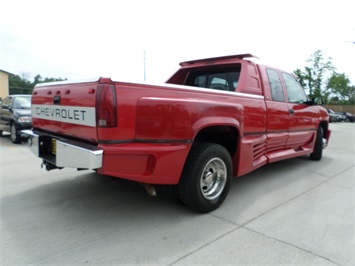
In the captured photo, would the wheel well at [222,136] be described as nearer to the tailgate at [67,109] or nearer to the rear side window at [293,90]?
the tailgate at [67,109]

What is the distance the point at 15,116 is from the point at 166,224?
7.75 metres

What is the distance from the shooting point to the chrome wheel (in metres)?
3.49

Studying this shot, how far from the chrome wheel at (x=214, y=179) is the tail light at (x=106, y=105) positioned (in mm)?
1350

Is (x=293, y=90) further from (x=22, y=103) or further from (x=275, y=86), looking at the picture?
(x=22, y=103)

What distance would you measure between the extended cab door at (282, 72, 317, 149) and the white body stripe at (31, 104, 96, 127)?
12.2 ft

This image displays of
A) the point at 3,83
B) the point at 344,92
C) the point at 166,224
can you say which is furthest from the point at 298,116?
the point at 344,92

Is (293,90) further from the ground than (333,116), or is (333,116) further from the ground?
(293,90)

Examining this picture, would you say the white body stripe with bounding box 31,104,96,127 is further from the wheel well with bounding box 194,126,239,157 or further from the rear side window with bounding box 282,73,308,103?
the rear side window with bounding box 282,73,308,103

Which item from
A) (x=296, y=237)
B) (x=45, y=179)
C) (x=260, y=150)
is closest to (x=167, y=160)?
(x=296, y=237)

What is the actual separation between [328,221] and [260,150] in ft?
4.64

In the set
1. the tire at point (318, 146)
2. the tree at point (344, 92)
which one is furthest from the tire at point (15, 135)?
the tree at point (344, 92)

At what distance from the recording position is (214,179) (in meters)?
3.63

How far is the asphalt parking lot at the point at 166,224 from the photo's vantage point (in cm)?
255

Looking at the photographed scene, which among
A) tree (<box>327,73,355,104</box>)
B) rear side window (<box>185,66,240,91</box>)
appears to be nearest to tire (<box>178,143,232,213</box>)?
rear side window (<box>185,66,240,91</box>)
